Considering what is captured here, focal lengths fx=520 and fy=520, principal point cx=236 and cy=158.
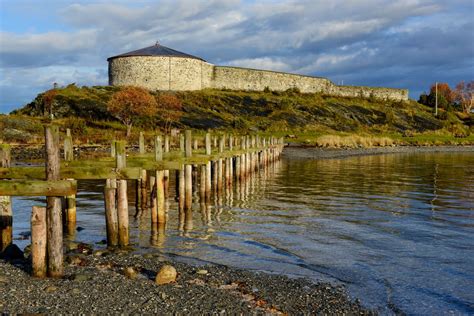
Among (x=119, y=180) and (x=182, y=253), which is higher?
(x=119, y=180)

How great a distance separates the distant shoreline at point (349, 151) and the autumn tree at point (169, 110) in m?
11.4

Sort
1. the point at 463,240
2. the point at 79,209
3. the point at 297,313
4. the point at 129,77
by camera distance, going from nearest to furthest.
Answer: the point at 297,313
the point at 463,240
the point at 79,209
the point at 129,77

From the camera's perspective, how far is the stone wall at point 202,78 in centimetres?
6825

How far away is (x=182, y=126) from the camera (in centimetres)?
5122

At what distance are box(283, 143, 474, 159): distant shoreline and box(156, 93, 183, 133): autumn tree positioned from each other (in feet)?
37.4

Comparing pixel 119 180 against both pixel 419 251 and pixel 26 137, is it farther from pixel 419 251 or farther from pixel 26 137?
pixel 26 137

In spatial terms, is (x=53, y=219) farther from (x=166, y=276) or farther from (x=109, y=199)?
(x=109, y=199)

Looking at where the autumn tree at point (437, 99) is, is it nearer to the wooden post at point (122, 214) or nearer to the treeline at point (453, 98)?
the treeline at point (453, 98)

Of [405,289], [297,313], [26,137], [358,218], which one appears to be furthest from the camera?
[26,137]

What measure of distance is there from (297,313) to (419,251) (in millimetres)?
5238

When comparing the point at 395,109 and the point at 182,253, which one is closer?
the point at 182,253

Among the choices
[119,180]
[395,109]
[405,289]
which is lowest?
[405,289]

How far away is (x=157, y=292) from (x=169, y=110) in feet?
148

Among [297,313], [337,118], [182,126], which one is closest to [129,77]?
[182,126]
